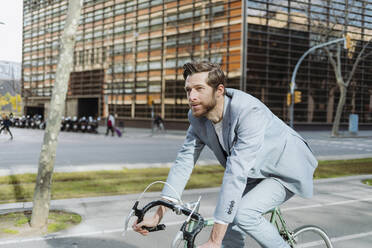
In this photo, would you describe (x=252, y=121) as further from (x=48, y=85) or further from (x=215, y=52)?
(x=48, y=85)

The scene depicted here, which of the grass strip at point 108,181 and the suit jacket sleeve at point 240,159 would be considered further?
the grass strip at point 108,181

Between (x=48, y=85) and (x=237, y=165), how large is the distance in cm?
6250

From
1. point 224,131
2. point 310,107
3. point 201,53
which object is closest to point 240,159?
point 224,131

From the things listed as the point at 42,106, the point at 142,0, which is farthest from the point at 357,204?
the point at 42,106

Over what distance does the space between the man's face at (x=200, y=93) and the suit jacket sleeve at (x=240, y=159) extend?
19 cm

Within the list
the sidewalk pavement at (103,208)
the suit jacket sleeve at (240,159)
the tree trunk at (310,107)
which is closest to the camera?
the suit jacket sleeve at (240,159)

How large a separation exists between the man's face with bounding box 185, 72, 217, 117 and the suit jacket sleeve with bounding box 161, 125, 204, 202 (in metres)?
0.36

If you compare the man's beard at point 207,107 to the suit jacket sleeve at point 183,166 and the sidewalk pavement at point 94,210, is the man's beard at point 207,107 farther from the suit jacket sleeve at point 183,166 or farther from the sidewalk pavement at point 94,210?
the sidewalk pavement at point 94,210

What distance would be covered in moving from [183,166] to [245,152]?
46cm

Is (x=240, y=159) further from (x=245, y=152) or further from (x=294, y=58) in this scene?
(x=294, y=58)

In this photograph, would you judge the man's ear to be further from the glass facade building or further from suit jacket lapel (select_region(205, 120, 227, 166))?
the glass facade building

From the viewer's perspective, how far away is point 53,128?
5.30 meters

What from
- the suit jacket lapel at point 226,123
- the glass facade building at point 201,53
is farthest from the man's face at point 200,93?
the glass facade building at point 201,53

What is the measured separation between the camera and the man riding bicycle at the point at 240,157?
83.0 inches
